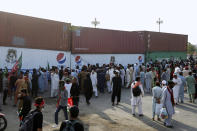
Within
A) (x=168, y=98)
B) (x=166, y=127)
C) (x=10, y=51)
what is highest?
(x=10, y=51)

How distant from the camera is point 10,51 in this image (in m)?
11.4

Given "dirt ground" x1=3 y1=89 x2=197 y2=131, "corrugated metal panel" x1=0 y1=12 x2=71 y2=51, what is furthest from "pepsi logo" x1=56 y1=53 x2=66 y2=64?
"dirt ground" x1=3 y1=89 x2=197 y2=131

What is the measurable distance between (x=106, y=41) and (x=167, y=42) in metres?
11.2

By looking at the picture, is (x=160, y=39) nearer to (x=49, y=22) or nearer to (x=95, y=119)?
(x=49, y=22)

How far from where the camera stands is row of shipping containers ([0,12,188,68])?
11.8 metres

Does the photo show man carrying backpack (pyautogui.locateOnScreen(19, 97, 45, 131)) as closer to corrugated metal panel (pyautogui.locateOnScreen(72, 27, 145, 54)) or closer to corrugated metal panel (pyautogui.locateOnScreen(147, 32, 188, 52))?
corrugated metal panel (pyautogui.locateOnScreen(72, 27, 145, 54))

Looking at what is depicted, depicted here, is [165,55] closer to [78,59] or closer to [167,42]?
[167,42]

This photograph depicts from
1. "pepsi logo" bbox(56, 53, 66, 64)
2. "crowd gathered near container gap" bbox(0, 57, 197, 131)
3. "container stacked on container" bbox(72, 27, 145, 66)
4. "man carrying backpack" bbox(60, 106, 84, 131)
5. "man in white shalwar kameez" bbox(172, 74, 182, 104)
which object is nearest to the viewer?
"man carrying backpack" bbox(60, 106, 84, 131)

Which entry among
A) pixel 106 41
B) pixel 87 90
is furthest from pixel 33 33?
pixel 106 41

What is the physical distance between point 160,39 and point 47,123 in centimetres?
2068

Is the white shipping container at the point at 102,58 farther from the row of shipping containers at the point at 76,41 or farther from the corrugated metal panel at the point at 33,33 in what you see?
the corrugated metal panel at the point at 33,33

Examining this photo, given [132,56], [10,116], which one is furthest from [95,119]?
[132,56]

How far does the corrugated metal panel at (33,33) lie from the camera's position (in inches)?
445

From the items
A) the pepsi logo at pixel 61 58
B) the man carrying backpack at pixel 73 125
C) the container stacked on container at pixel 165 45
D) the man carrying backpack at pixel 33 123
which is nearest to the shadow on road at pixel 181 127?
the man carrying backpack at pixel 73 125
